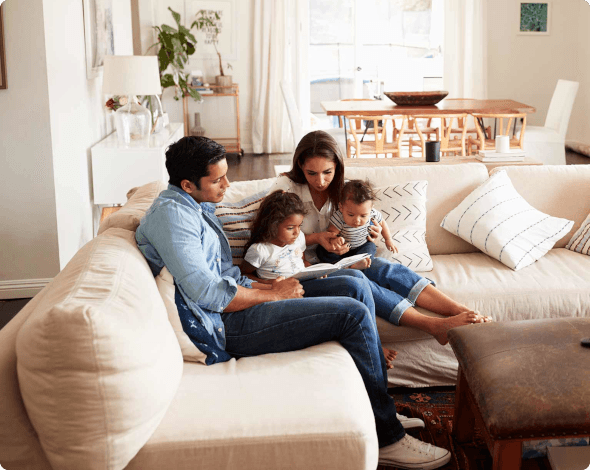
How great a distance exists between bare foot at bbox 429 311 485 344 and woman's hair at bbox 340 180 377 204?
55 cm

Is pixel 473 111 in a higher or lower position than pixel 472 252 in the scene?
higher

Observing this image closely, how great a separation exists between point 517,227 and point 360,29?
6403mm

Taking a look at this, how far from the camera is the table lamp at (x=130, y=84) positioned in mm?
4379

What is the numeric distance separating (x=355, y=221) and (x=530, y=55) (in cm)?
681

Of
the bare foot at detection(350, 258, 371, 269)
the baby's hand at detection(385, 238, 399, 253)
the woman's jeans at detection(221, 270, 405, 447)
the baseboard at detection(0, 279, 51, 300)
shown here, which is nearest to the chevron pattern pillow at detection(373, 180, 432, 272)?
the baby's hand at detection(385, 238, 399, 253)

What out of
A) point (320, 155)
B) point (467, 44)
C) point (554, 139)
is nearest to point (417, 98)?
point (554, 139)

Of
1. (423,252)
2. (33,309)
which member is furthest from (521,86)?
(33,309)

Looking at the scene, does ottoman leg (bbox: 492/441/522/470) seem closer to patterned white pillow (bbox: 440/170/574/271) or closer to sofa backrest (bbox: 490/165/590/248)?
patterned white pillow (bbox: 440/170/574/271)

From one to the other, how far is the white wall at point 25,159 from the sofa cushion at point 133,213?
1.15 metres

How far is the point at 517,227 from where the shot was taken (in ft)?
9.86

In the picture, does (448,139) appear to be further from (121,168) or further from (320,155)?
(320,155)

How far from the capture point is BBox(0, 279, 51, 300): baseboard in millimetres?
3893

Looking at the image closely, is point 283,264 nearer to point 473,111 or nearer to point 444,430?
point 444,430

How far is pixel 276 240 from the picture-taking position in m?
2.54
